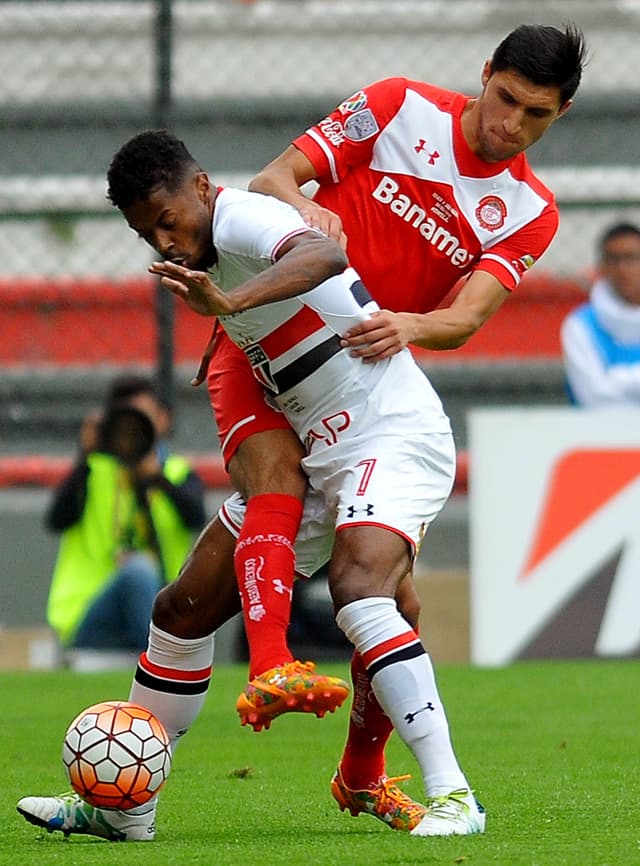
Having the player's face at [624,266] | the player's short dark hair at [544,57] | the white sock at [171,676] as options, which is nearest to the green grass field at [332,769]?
the white sock at [171,676]

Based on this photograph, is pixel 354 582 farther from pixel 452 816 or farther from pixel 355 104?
pixel 355 104

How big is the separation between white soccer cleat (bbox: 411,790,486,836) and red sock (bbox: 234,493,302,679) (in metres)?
0.50

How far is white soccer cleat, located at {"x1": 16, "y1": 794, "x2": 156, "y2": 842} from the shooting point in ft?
14.5

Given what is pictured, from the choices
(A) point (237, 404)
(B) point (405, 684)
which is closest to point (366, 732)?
(B) point (405, 684)

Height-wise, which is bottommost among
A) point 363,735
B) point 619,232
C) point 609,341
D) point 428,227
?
point 363,735

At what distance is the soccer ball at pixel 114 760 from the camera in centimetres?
428

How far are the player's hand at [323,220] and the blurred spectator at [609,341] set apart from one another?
5.31 metres

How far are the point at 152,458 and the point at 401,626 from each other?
582cm

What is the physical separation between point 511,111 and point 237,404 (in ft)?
3.47

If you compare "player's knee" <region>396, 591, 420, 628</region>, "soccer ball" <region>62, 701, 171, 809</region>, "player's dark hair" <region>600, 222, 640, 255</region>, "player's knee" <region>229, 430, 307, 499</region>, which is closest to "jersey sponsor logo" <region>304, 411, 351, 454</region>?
"player's knee" <region>229, 430, 307, 499</region>

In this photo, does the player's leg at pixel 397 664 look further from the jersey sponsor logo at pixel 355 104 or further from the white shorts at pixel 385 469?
the jersey sponsor logo at pixel 355 104

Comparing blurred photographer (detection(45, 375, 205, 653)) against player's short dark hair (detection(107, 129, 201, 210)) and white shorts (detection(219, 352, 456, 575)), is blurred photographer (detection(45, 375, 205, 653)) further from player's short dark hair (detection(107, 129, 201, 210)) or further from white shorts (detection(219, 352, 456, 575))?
player's short dark hair (detection(107, 129, 201, 210))

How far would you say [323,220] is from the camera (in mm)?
4699

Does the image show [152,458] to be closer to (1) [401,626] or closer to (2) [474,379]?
(2) [474,379]
